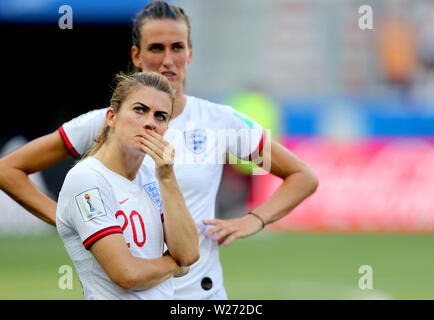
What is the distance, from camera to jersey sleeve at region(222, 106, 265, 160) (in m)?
4.90

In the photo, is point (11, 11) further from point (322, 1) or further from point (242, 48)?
point (322, 1)

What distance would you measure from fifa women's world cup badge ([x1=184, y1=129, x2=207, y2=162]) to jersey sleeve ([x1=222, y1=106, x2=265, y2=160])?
0.18 metres

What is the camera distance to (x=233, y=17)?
2023cm

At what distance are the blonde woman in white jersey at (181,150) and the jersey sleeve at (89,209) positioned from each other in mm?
1188

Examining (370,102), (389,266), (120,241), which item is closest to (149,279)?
(120,241)

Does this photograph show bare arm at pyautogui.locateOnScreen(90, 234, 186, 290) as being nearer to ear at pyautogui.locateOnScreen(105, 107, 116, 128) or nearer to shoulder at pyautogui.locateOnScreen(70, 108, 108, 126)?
ear at pyautogui.locateOnScreen(105, 107, 116, 128)

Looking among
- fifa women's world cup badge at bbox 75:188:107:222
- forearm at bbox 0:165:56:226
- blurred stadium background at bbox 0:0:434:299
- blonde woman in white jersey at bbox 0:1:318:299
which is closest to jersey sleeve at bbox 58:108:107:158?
blonde woman in white jersey at bbox 0:1:318:299

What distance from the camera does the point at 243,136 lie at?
16.2ft

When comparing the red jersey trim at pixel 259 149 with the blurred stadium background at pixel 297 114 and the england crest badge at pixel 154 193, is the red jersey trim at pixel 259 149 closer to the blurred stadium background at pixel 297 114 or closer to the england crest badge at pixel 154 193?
the england crest badge at pixel 154 193

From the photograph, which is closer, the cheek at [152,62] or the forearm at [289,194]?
the cheek at [152,62]

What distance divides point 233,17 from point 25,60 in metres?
5.30

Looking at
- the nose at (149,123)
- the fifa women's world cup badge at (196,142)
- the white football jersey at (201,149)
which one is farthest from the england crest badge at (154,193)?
the fifa women's world cup badge at (196,142)

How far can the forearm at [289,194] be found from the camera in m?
4.98
